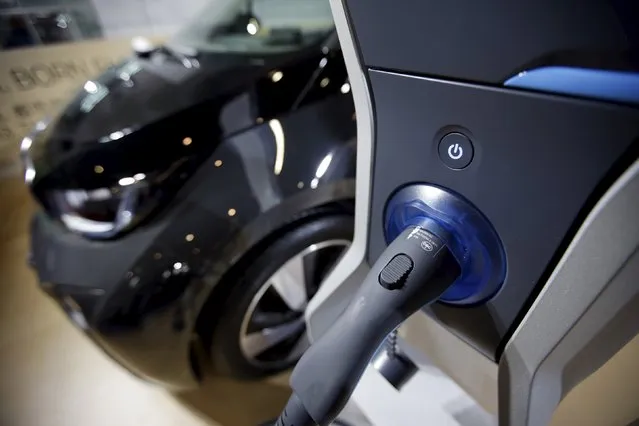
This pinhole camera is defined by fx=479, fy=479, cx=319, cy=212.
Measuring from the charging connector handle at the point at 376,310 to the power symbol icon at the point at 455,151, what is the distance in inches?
2.3

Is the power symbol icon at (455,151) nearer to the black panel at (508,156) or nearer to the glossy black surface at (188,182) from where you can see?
the black panel at (508,156)

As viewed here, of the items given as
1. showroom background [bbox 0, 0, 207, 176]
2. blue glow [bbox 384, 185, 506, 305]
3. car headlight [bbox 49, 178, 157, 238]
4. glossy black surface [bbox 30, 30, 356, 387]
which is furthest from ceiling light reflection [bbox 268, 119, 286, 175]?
showroom background [bbox 0, 0, 207, 176]

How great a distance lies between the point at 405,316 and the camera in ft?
1.20

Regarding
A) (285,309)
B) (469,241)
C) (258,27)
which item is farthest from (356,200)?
(258,27)

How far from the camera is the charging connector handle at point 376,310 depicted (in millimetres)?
357

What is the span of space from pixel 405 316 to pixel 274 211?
540 mm

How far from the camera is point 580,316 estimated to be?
333mm

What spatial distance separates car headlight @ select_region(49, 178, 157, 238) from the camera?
2.87ft

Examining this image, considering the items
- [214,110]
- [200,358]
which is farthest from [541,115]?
[200,358]

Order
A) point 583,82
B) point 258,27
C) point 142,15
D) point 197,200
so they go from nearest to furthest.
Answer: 1. point 583,82
2. point 197,200
3. point 258,27
4. point 142,15

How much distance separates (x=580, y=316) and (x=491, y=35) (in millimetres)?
200

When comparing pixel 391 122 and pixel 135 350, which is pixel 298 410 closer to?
pixel 391 122

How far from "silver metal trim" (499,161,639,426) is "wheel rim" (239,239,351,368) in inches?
23.0

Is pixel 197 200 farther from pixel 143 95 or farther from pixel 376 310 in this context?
pixel 376 310
